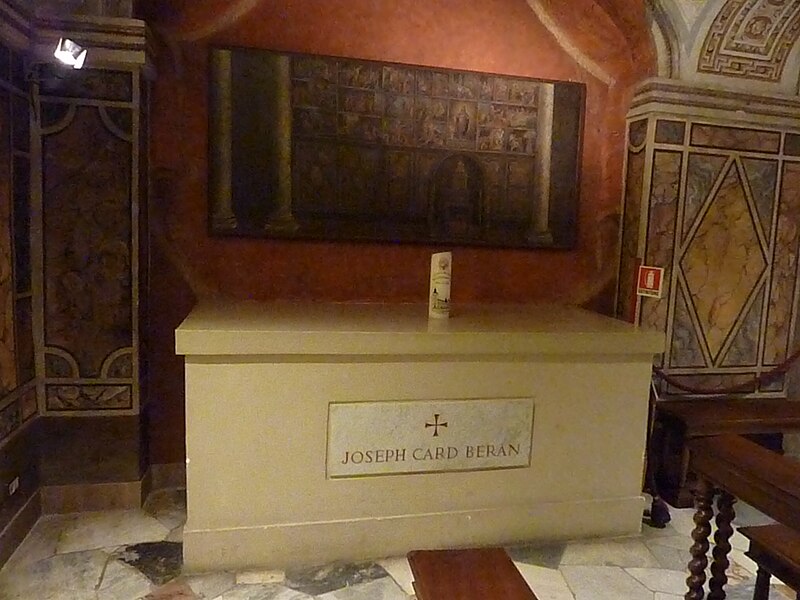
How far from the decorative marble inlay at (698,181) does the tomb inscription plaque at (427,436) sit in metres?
1.56

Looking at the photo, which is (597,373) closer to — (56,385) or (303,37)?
(303,37)

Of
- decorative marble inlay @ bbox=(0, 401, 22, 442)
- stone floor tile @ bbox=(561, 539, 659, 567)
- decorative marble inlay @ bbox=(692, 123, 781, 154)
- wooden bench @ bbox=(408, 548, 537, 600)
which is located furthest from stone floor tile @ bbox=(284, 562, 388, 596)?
decorative marble inlay @ bbox=(692, 123, 781, 154)

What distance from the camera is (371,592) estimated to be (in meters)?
2.27

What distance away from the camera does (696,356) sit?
3443 mm

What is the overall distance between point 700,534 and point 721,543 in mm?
119

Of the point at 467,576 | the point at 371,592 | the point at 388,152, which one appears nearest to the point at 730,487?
the point at 467,576

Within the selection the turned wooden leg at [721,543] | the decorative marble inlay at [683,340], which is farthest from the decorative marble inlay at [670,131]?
the turned wooden leg at [721,543]

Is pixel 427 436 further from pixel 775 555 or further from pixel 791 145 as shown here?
pixel 791 145

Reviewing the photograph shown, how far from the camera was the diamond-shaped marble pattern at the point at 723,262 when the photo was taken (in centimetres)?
337

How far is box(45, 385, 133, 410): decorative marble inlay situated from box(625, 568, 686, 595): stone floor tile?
7.81 feet

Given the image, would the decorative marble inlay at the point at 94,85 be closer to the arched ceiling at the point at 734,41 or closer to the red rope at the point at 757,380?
the arched ceiling at the point at 734,41

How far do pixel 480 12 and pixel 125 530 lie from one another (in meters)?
3.17

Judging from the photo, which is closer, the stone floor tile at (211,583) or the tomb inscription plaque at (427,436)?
the stone floor tile at (211,583)

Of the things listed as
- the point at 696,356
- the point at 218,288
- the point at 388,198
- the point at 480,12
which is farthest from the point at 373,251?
the point at 696,356
